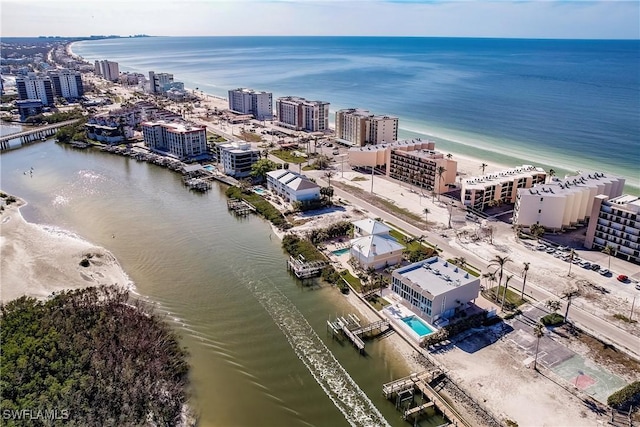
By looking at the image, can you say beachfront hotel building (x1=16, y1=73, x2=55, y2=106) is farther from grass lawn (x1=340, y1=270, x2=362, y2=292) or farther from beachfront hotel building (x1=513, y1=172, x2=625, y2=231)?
beachfront hotel building (x1=513, y1=172, x2=625, y2=231)

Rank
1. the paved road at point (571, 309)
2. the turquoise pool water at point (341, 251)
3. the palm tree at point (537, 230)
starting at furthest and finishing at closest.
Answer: the palm tree at point (537, 230), the turquoise pool water at point (341, 251), the paved road at point (571, 309)

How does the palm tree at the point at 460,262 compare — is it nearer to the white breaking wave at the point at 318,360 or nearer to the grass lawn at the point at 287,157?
the white breaking wave at the point at 318,360

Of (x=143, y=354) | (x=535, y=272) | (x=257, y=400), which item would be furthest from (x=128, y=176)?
(x=535, y=272)

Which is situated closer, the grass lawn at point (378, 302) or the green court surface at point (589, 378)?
the green court surface at point (589, 378)

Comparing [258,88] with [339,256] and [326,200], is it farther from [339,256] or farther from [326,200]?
[339,256]

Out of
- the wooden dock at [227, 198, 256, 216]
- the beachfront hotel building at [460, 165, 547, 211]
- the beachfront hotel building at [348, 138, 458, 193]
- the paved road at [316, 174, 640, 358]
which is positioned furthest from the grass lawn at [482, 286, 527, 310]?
the wooden dock at [227, 198, 256, 216]

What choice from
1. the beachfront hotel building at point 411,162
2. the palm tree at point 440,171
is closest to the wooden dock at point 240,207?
the beachfront hotel building at point 411,162

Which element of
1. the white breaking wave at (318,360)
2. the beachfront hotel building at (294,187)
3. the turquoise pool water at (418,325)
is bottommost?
the white breaking wave at (318,360)
